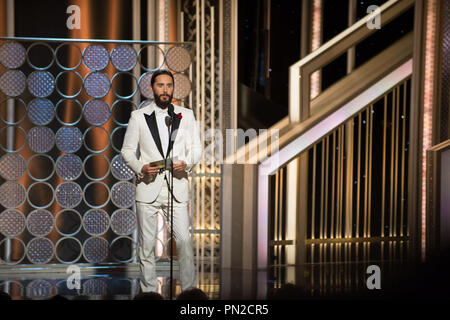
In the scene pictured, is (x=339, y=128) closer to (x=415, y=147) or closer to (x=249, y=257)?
(x=415, y=147)

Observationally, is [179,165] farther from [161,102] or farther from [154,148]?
[161,102]

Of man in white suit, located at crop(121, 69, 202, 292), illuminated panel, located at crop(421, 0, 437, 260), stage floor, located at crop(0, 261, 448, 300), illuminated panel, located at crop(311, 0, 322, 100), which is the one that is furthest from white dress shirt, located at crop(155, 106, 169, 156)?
illuminated panel, located at crop(311, 0, 322, 100)

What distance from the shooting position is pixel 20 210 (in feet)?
18.2

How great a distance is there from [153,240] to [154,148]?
603mm

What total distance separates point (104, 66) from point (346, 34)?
204cm

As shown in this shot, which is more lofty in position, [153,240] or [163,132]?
[163,132]

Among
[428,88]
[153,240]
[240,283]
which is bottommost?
[240,283]

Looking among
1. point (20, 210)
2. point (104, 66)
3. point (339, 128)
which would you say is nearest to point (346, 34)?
point (339, 128)

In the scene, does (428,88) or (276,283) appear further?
(428,88)

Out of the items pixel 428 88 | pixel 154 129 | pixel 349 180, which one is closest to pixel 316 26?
pixel 428 88

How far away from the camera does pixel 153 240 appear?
450 centimetres

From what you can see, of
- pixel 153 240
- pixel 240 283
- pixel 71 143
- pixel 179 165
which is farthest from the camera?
pixel 71 143

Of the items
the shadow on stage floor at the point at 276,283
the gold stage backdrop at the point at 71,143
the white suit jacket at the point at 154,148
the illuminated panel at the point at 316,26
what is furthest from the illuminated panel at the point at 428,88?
the white suit jacket at the point at 154,148
